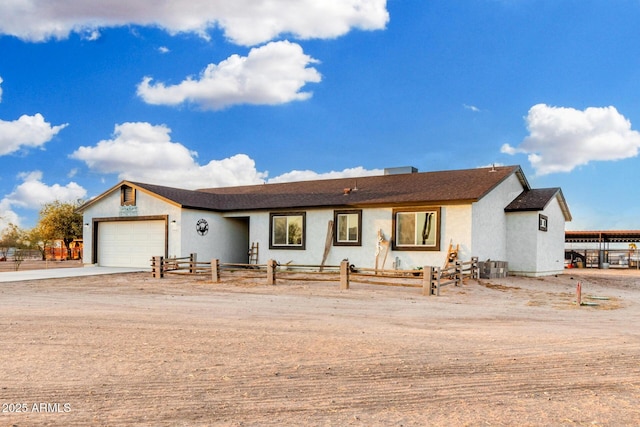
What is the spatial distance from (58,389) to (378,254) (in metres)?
17.2

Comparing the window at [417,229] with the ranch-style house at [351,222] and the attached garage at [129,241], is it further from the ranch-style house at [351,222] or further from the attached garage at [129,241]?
the attached garage at [129,241]

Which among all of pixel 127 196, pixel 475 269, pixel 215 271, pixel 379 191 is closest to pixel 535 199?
pixel 475 269

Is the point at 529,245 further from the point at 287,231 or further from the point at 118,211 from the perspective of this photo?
the point at 118,211

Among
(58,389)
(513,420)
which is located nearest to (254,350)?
(58,389)

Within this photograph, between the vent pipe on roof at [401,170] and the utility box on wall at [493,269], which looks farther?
the vent pipe on roof at [401,170]

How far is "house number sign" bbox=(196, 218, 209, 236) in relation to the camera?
25641mm

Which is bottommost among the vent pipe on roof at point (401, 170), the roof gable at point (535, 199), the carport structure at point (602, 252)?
the carport structure at point (602, 252)

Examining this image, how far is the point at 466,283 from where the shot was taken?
1934 cm

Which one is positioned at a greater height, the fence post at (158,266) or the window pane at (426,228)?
the window pane at (426,228)

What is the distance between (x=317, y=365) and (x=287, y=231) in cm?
1806

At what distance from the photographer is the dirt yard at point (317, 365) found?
16.9 ft

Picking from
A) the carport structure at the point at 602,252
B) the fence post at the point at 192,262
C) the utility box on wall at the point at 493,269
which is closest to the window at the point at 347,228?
the utility box on wall at the point at 493,269

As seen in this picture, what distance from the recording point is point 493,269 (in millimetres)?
21891

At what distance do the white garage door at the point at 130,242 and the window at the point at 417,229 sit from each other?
11.2 meters
